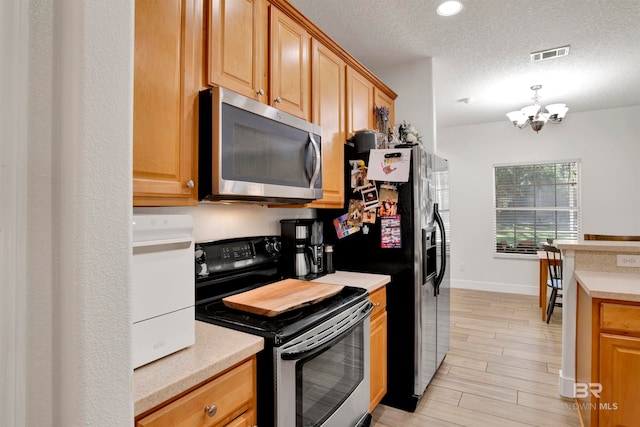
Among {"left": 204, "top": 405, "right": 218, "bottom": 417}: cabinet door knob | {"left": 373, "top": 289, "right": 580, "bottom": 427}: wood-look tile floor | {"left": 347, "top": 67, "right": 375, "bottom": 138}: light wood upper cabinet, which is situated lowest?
{"left": 373, "top": 289, "right": 580, "bottom": 427}: wood-look tile floor

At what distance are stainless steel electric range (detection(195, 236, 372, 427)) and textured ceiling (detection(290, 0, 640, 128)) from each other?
1719mm

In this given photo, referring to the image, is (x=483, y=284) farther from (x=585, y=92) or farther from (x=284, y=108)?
(x=284, y=108)

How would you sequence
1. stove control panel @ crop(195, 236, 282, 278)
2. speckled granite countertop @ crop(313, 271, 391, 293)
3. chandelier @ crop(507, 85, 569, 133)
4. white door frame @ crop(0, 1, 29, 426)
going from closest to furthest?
white door frame @ crop(0, 1, 29, 426), stove control panel @ crop(195, 236, 282, 278), speckled granite countertop @ crop(313, 271, 391, 293), chandelier @ crop(507, 85, 569, 133)

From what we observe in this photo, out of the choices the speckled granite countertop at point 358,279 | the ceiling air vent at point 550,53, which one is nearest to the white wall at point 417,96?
the ceiling air vent at point 550,53

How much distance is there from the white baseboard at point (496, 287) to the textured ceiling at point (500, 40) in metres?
2.69

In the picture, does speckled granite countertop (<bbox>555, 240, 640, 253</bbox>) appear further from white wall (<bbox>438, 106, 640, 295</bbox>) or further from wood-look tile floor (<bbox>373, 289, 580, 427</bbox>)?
white wall (<bbox>438, 106, 640, 295</bbox>)

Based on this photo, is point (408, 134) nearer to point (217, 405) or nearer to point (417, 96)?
point (417, 96)

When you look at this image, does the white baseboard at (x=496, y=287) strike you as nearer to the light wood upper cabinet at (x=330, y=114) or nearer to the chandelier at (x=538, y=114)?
the chandelier at (x=538, y=114)


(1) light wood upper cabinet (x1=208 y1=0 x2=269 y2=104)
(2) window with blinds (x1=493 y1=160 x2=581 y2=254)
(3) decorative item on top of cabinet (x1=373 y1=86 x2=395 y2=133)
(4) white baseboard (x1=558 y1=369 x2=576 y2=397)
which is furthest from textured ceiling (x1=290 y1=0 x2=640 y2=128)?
(4) white baseboard (x1=558 y1=369 x2=576 y2=397)

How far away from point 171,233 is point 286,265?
3.89 ft

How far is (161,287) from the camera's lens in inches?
39.7

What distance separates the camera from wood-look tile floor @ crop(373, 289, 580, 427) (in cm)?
214

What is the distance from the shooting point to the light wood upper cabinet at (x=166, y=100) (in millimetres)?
1119

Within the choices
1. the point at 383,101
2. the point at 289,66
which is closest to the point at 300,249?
the point at 289,66
